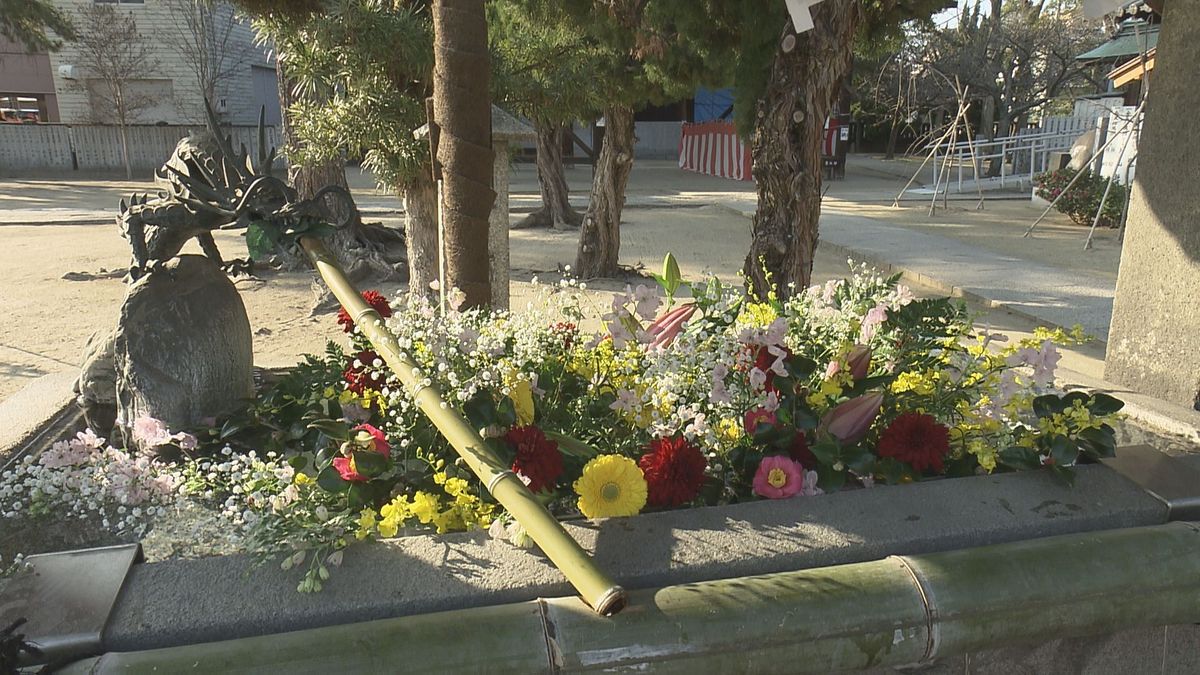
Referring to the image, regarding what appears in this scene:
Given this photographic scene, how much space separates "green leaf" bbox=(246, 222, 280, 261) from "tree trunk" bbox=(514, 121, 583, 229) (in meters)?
9.13

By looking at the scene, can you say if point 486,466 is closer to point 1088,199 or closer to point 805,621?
point 805,621

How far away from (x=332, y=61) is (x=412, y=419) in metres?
3.19

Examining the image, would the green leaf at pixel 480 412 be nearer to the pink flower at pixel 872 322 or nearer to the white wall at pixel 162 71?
the pink flower at pixel 872 322

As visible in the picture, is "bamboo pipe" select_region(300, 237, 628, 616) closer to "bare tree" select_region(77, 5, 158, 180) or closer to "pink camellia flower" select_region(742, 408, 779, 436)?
"pink camellia flower" select_region(742, 408, 779, 436)

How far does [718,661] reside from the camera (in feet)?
4.45

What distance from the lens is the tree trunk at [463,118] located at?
208 cm

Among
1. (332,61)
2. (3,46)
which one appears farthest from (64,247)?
(3,46)

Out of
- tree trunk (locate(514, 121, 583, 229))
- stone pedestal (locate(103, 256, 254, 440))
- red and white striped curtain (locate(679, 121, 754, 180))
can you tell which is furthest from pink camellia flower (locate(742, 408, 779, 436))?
red and white striped curtain (locate(679, 121, 754, 180))

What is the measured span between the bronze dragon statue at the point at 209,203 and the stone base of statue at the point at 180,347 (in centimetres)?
8

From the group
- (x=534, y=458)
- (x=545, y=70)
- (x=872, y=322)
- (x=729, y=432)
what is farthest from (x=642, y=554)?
(x=545, y=70)

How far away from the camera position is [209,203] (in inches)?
79.8

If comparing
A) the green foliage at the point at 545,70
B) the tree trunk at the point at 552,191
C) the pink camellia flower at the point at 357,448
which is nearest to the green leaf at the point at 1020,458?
the pink camellia flower at the point at 357,448

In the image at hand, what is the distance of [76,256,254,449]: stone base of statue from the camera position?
2.12 m

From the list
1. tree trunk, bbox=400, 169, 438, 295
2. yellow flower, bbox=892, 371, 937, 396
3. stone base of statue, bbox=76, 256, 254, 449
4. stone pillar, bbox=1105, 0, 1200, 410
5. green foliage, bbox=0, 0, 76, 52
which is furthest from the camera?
green foliage, bbox=0, 0, 76, 52
